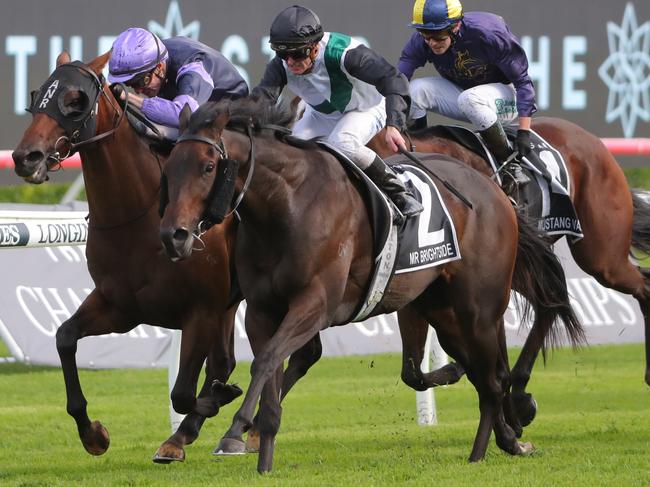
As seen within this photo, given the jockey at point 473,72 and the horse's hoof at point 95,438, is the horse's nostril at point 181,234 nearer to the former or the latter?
the horse's hoof at point 95,438

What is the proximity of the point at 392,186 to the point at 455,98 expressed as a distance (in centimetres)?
185

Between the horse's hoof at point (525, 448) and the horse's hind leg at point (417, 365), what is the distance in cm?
59

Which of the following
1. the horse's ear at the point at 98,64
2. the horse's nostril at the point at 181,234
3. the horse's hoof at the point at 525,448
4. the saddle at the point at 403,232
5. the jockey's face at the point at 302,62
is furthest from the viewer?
the horse's hoof at the point at 525,448

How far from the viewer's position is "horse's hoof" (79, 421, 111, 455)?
612cm

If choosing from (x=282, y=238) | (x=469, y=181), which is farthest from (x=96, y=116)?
(x=469, y=181)

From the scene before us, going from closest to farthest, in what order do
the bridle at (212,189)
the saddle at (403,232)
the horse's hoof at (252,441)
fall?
the bridle at (212,189) → the saddle at (403,232) → the horse's hoof at (252,441)

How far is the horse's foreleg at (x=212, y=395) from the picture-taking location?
6.12 metres

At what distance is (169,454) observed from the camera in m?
6.08

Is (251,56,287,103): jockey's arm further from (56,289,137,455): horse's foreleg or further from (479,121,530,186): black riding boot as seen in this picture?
(479,121,530,186): black riding boot

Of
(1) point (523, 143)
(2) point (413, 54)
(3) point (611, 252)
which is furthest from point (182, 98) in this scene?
(3) point (611, 252)

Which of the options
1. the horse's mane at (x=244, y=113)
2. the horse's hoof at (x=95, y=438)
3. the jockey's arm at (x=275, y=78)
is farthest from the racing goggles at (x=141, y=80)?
the horse's hoof at (x=95, y=438)

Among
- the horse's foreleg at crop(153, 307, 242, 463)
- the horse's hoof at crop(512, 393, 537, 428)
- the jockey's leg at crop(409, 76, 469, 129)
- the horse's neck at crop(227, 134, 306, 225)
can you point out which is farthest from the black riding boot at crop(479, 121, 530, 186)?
the horse's neck at crop(227, 134, 306, 225)

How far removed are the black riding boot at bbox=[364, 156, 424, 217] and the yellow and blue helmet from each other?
1293 millimetres

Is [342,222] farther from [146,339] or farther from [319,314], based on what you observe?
[146,339]
